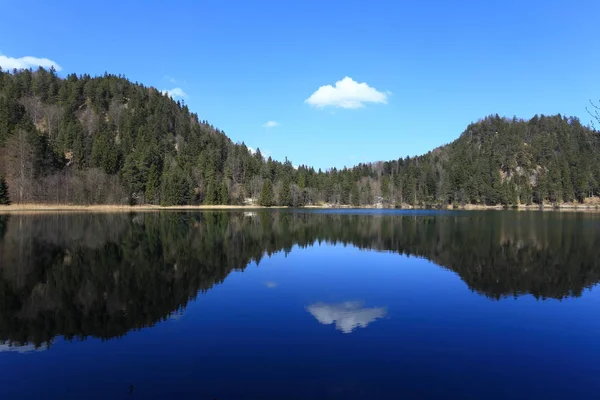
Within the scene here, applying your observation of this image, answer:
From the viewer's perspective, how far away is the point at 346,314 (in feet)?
47.0

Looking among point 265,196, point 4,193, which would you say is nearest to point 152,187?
point 265,196

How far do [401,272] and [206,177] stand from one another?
130003 millimetres

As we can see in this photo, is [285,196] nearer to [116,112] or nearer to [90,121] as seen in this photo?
[116,112]

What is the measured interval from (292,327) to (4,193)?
96.5 m

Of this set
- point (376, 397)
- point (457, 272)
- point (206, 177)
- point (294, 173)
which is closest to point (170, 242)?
point (457, 272)

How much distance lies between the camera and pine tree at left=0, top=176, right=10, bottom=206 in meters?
84.7

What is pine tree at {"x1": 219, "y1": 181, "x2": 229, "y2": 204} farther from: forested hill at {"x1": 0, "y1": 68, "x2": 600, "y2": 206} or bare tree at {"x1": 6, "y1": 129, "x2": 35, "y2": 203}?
bare tree at {"x1": 6, "y1": 129, "x2": 35, "y2": 203}

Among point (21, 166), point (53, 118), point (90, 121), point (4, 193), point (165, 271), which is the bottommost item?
point (165, 271)

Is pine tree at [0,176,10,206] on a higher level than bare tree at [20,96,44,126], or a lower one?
lower

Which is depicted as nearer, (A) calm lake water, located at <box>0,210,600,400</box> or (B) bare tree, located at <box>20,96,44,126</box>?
(A) calm lake water, located at <box>0,210,600,400</box>

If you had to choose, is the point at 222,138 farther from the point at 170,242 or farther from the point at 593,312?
the point at 593,312

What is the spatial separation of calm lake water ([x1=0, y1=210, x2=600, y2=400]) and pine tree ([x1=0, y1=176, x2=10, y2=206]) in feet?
243

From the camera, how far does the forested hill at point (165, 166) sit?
112850 mm

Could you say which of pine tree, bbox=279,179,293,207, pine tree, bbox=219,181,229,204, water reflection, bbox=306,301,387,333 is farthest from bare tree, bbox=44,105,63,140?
water reflection, bbox=306,301,387,333
